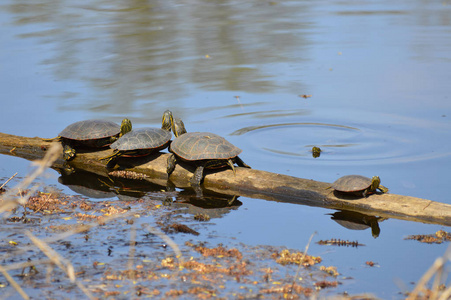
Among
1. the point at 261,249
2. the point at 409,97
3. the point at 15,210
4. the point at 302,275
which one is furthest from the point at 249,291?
the point at 409,97

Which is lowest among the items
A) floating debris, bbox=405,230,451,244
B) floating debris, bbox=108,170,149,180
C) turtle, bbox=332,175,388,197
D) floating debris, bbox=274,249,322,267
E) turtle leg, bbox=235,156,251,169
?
floating debris, bbox=108,170,149,180

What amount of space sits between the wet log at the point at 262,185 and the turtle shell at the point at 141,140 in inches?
9.4

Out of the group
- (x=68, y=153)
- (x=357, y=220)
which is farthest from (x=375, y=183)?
(x=68, y=153)

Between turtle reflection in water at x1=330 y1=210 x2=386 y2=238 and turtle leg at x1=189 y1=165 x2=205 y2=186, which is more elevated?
turtle leg at x1=189 y1=165 x2=205 y2=186

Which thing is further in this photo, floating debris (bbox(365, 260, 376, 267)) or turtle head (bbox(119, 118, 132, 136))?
turtle head (bbox(119, 118, 132, 136))

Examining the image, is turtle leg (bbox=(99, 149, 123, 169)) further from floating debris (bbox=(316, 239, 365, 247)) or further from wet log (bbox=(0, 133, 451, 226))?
floating debris (bbox=(316, 239, 365, 247))

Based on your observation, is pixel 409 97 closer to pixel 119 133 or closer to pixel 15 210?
pixel 119 133

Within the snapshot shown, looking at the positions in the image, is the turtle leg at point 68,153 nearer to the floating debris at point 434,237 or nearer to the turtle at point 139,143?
the turtle at point 139,143

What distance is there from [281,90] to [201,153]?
4440 mm

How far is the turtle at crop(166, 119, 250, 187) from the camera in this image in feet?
20.4

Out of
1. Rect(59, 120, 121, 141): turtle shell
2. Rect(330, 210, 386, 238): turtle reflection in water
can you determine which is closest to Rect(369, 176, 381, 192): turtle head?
Rect(330, 210, 386, 238): turtle reflection in water

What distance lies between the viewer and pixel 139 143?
21.3 ft

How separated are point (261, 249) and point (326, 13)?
14441 millimetres

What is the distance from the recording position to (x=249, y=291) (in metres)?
4.11
